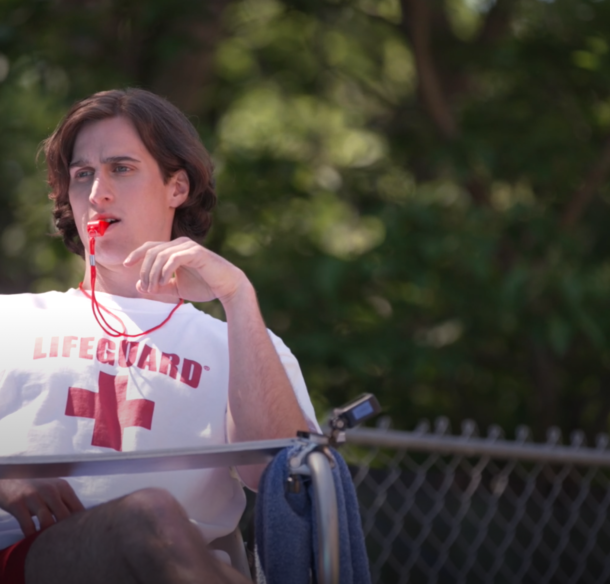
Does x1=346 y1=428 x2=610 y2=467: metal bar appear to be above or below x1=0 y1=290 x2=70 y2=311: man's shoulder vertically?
below

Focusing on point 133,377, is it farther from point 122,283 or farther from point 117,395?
point 122,283

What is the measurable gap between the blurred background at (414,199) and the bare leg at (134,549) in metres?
1.97

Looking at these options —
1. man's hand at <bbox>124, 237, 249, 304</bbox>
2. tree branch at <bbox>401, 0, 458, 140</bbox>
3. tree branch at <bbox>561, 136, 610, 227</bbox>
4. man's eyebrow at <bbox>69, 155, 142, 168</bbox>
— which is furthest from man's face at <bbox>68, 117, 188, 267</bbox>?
tree branch at <bbox>561, 136, 610, 227</bbox>

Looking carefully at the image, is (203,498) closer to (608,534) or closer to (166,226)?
(166,226)

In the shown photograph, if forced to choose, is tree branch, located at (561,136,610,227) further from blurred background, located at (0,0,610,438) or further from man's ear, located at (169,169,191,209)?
man's ear, located at (169,169,191,209)

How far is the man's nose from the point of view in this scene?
6.78ft

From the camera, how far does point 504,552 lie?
309cm

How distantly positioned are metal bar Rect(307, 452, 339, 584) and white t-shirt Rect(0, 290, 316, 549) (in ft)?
1.68

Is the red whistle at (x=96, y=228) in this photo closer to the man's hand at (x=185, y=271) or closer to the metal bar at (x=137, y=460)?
the man's hand at (x=185, y=271)

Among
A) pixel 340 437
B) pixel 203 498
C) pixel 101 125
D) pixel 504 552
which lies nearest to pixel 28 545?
pixel 203 498

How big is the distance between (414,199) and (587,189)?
92 centimetres

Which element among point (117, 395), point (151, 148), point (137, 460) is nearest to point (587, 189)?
point (151, 148)

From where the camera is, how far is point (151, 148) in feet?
7.20

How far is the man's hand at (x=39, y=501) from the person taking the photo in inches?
64.5
